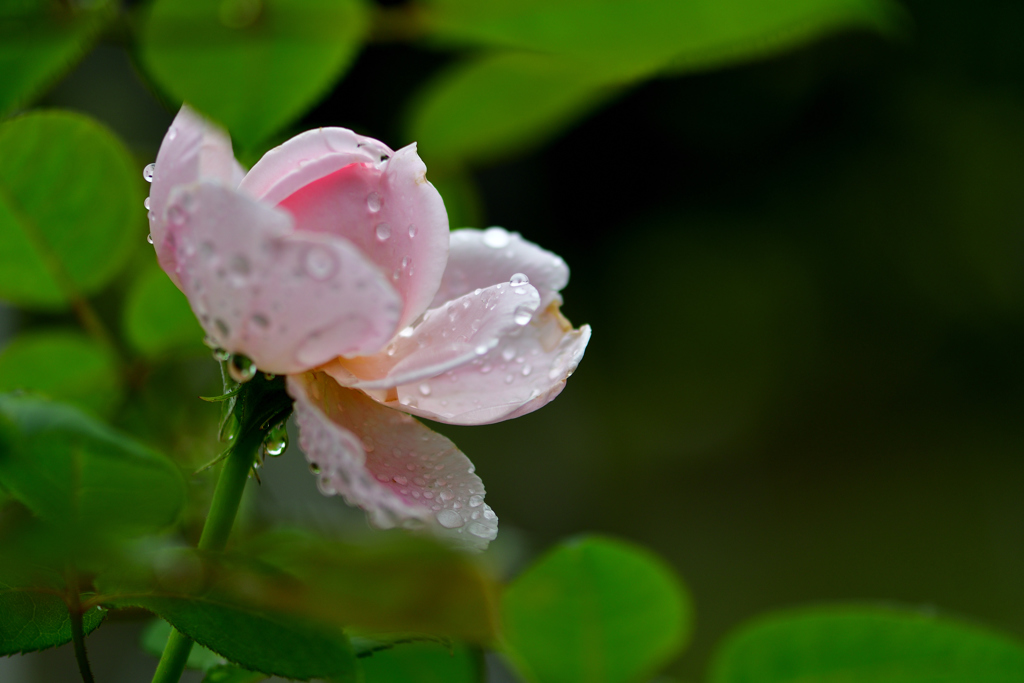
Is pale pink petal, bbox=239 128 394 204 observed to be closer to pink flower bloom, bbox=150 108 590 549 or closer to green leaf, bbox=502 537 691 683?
pink flower bloom, bbox=150 108 590 549

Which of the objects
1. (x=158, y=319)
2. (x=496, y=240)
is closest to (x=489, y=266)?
(x=496, y=240)

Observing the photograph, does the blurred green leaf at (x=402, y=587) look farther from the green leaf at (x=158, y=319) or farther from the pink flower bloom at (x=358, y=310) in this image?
the green leaf at (x=158, y=319)

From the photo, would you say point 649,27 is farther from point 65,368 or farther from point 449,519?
point 65,368

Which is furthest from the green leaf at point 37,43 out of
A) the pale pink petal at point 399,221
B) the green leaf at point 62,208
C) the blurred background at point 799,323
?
the blurred background at point 799,323

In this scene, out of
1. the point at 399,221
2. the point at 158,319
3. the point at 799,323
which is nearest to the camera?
the point at 399,221

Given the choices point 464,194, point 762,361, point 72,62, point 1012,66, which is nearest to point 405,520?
point 72,62
